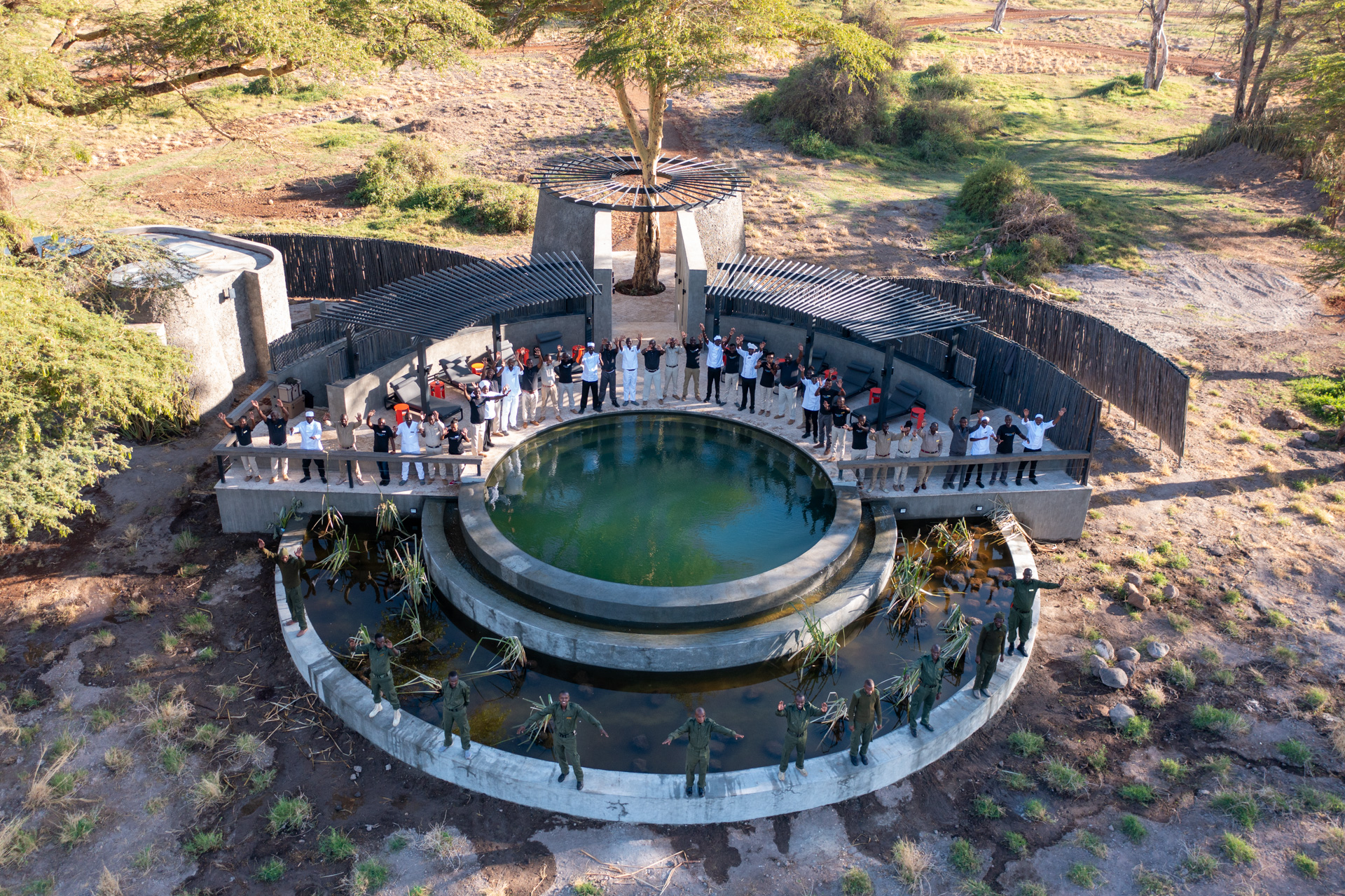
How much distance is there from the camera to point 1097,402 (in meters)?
16.3

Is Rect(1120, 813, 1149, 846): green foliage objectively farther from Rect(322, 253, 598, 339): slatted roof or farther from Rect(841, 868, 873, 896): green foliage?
Rect(322, 253, 598, 339): slatted roof

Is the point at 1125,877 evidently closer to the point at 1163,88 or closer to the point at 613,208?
the point at 613,208

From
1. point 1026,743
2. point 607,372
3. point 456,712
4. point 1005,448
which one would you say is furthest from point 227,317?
point 1026,743

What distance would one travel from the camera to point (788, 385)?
1939cm

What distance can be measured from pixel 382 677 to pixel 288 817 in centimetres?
187

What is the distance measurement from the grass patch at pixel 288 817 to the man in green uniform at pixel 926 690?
7556 mm

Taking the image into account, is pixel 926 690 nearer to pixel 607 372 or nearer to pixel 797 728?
pixel 797 728

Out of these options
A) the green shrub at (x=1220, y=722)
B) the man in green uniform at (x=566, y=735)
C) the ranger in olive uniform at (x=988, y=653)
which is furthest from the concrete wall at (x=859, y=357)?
the man in green uniform at (x=566, y=735)

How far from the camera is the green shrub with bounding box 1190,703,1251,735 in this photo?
12664 millimetres

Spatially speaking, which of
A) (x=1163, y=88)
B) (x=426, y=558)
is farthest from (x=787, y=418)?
(x=1163, y=88)

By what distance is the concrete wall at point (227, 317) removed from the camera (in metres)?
19.8

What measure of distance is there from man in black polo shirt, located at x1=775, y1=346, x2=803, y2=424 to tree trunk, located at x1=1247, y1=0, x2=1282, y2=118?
110 feet

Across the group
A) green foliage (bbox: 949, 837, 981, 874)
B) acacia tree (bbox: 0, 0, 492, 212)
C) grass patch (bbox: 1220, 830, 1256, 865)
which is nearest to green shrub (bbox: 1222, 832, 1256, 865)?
grass patch (bbox: 1220, 830, 1256, 865)

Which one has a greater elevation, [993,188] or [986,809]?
[993,188]
